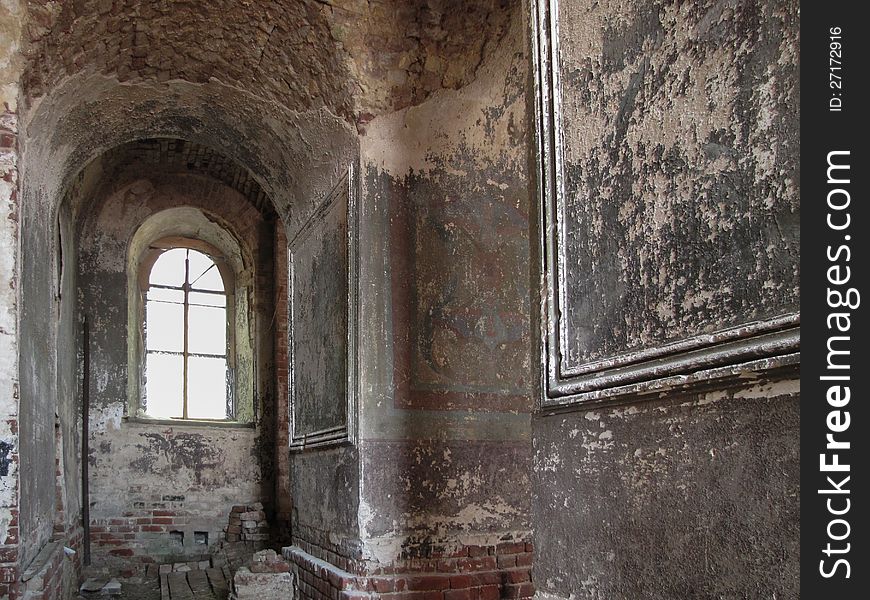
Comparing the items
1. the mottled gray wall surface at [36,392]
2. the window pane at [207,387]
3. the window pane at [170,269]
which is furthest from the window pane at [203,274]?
the mottled gray wall surface at [36,392]

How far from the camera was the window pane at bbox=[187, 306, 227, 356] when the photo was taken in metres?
9.19

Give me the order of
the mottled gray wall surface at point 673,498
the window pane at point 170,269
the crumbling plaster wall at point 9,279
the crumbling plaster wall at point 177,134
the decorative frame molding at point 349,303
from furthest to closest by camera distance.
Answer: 1. the window pane at point 170,269
2. the crumbling plaster wall at point 177,134
3. the decorative frame molding at point 349,303
4. the crumbling plaster wall at point 9,279
5. the mottled gray wall surface at point 673,498

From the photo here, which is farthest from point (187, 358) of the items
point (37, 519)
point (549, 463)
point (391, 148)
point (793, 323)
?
point (793, 323)

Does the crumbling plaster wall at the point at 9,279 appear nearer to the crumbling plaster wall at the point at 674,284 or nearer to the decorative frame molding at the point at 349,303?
the decorative frame molding at the point at 349,303

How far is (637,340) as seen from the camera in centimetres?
176

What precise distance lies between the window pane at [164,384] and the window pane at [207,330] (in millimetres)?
275

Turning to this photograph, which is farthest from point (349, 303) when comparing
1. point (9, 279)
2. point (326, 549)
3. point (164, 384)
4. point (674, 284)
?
point (164, 384)

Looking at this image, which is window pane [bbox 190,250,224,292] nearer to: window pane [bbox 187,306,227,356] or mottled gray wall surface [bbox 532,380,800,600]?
window pane [bbox 187,306,227,356]

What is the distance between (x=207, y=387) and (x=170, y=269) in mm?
1463

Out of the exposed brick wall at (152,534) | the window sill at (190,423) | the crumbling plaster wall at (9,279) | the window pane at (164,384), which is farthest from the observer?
the window pane at (164,384)

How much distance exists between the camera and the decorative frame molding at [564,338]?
142 centimetres

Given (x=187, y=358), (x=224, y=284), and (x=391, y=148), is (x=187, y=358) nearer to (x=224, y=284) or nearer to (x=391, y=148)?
(x=224, y=284)

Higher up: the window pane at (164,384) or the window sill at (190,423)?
the window pane at (164,384)
